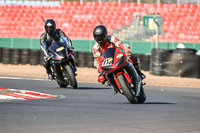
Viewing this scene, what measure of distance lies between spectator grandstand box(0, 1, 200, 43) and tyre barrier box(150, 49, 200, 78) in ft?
24.3

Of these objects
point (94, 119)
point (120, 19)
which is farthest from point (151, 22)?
point (94, 119)

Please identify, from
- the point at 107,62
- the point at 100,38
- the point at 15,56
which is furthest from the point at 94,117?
the point at 15,56

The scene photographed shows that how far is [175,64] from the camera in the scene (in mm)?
20938

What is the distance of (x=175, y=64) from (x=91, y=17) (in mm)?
12183

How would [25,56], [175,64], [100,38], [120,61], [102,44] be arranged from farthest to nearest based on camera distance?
1. [25,56]
2. [175,64]
3. [102,44]
4. [100,38]
5. [120,61]

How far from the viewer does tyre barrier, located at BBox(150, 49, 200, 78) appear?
67.3 feet

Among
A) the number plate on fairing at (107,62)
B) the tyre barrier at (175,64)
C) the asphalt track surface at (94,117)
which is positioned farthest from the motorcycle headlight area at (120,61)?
the tyre barrier at (175,64)

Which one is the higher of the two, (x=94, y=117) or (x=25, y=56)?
(x=94, y=117)

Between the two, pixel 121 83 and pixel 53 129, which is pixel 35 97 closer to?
pixel 121 83

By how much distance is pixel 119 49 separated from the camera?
32.9ft

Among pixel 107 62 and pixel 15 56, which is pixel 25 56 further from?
pixel 107 62

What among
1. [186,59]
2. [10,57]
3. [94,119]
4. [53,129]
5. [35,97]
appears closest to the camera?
[53,129]

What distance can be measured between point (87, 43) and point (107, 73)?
19.4m

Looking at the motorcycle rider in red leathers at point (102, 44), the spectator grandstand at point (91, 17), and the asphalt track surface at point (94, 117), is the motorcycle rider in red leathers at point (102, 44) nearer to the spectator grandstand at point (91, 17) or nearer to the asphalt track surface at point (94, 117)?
the asphalt track surface at point (94, 117)
